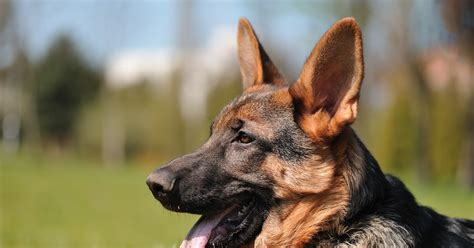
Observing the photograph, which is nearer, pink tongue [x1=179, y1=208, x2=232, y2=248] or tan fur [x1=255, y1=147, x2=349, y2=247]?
tan fur [x1=255, y1=147, x2=349, y2=247]

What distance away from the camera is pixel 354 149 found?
15.0 ft

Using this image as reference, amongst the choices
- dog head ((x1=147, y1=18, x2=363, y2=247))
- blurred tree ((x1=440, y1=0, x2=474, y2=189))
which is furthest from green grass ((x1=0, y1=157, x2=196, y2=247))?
blurred tree ((x1=440, y1=0, x2=474, y2=189))

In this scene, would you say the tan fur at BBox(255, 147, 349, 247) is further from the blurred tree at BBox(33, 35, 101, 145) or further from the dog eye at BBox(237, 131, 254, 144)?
the blurred tree at BBox(33, 35, 101, 145)

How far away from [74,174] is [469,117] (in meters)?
17.2

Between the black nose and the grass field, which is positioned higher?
the black nose

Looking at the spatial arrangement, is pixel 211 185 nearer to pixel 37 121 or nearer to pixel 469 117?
pixel 469 117

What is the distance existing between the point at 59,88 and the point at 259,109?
44669 millimetres

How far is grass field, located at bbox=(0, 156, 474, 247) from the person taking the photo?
35.5ft

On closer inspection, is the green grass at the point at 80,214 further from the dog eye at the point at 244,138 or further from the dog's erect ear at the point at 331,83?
the dog's erect ear at the point at 331,83

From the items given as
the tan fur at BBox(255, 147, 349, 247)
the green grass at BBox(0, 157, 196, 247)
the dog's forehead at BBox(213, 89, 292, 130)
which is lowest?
the green grass at BBox(0, 157, 196, 247)

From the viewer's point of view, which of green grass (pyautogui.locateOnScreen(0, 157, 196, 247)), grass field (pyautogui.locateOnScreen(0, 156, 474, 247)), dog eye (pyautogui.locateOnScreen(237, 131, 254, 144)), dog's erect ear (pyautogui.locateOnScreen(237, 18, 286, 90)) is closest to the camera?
dog eye (pyautogui.locateOnScreen(237, 131, 254, 144))

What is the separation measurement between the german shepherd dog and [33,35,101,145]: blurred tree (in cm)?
4422

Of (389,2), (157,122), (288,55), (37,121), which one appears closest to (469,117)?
(389,2)

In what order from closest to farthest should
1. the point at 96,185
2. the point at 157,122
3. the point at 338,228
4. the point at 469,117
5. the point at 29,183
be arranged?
1. the point at 338,228
2. the point at 29,183
3. the point at 96,185
4. the point at 469,117
5. the point at 157,122
